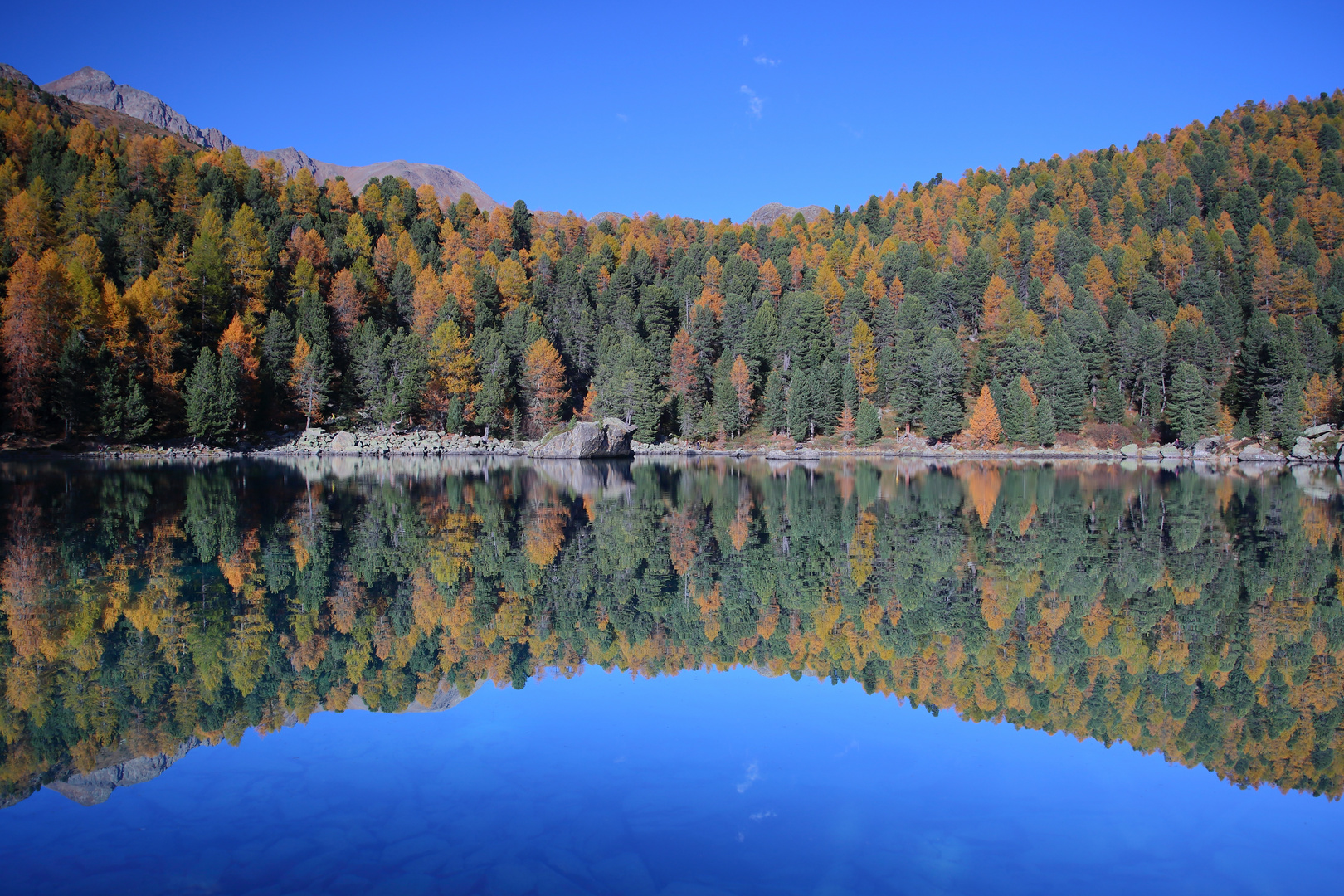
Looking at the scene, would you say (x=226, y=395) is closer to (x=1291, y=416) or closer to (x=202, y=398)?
(x=202, y=398)

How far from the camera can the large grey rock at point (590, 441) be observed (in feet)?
236

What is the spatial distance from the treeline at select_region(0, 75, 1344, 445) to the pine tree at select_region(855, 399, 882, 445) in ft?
1.01

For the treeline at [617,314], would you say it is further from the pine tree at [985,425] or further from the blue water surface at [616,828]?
the blue water surface at [616,828]

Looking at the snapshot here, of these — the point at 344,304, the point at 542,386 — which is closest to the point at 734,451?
the point at 542,386

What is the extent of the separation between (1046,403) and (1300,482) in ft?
114

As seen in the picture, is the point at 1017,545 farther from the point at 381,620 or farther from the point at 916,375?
the point at 916,375

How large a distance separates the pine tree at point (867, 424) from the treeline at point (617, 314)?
12.2 inches

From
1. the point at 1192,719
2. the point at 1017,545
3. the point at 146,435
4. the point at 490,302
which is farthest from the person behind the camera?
the point at 490,302

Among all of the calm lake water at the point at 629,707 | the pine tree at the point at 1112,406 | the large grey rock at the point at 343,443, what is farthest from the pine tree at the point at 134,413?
the pine tree at the point at 1112,406

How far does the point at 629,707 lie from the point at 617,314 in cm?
8752

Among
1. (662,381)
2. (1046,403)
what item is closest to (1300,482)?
(1046,403)

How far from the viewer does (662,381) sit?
89.0 meters

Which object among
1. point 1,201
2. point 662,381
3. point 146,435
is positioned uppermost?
point 1,201

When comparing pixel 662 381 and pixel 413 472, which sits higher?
pixel 662 381
